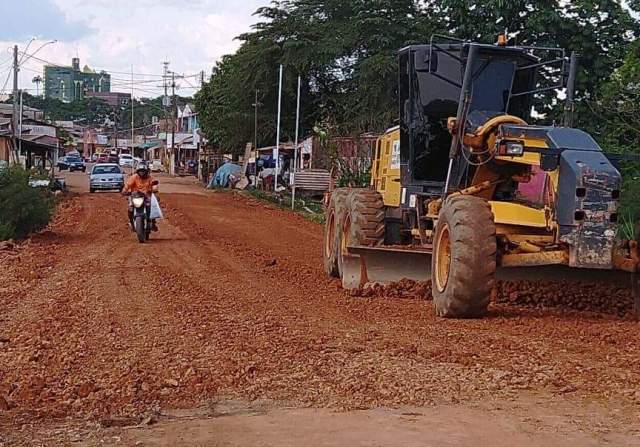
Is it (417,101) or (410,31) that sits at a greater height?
(410,31)

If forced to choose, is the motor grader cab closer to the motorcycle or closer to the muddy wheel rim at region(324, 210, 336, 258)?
the muddy wheel rim at region(324, 210, 336, 258)

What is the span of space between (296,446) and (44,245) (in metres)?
13.9

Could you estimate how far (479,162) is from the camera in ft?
33.7

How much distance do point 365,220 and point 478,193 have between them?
2.02m

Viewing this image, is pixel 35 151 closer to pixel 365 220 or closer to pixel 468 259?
pixel 365 220

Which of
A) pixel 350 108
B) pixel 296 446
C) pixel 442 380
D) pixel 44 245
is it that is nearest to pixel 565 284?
pixel 442 380

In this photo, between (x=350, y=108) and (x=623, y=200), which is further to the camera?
(x=350, y=108)

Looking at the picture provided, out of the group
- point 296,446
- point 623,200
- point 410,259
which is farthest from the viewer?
point 623,200

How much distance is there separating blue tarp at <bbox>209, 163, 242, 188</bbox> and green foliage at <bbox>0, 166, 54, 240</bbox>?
98.7 ft

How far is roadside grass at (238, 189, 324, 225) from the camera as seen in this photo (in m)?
29.5

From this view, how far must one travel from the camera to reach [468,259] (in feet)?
29.7

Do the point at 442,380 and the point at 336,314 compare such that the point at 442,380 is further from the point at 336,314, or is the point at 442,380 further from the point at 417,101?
the point at 417,101

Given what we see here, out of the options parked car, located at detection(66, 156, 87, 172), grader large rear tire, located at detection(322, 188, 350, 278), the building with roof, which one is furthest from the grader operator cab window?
the building with roof

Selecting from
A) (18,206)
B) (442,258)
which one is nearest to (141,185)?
(18,206)
